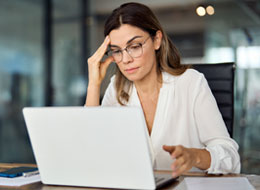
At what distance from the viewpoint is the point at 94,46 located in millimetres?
4195

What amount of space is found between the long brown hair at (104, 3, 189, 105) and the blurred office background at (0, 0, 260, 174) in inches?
70.4

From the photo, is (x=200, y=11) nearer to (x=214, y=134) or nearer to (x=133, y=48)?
(x=133, y=48)

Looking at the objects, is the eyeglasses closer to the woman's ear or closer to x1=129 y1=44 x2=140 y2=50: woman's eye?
x1=129 y1=44 x2=140 y2=50: woman's eye

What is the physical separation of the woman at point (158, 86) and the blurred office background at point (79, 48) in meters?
1.80

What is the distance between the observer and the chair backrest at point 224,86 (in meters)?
1.82

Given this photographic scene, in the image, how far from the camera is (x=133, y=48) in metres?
1.70

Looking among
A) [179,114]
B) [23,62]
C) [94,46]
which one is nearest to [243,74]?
[94,46]

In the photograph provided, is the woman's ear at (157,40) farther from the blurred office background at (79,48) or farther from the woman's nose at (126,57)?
the blurred office background at (79,48)

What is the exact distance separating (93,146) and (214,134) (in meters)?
0.71

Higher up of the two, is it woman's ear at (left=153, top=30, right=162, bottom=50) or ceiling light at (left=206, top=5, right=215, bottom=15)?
ceiling light at (left=206, top=5, right=215, bottom=15)

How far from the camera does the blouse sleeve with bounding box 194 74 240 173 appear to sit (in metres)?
1.38

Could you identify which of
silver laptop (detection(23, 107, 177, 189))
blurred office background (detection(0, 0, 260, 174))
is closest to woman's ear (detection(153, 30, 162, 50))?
silver laptop (detection(23, 107, 177, 189))

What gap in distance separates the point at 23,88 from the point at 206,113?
280 cm

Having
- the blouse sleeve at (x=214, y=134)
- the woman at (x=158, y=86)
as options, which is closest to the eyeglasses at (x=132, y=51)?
the woman at (x=158, y=86)
